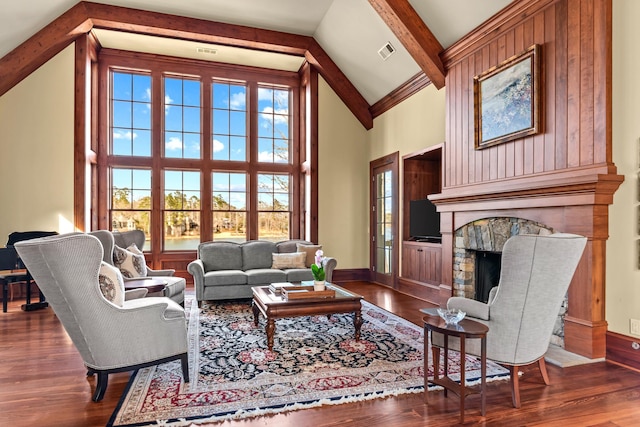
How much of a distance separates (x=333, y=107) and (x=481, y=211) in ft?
14.0

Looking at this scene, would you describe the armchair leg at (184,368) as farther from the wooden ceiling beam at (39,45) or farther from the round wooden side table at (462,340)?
the wooden ceiling beam at (39,45)

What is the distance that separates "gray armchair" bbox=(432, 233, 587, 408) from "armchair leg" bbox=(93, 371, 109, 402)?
2.42 m

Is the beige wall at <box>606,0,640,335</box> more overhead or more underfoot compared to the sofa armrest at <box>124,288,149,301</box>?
more overhead

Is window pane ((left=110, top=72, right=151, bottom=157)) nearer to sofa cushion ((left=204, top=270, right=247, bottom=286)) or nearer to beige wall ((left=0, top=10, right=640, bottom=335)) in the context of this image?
beige wall ((left=0, top=10, right=640, bottom=335))

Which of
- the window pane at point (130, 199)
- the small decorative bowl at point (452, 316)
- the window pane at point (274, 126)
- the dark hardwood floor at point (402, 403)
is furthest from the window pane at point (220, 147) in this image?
the small decorative bowl at point (452, 316)

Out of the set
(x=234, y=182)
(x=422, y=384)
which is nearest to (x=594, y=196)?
(x=422, y=384)

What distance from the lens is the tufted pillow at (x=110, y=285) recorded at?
2629mm

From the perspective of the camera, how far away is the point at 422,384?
8.91 ft

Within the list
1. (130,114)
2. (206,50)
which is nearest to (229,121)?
(206,50)

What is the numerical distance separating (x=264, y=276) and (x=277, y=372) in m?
2.57

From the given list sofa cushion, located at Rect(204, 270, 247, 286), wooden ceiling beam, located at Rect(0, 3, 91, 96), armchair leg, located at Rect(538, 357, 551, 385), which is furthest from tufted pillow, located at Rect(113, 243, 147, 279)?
armchair leg, located at Rect(538, 357, 551, 385)

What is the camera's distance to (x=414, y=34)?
5.06m

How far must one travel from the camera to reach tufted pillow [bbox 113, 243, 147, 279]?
4641mm

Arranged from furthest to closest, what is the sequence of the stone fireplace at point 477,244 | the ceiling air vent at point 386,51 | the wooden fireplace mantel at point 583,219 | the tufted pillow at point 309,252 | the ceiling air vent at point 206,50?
1. the ceiling air vent at point 206,50
2. the tufted pillow at point 309,252
3. the ceiling air vent at point 386,51
4. the stone fireplace at point 477,244
5. the wooden fireplace mantel at point 583,219
